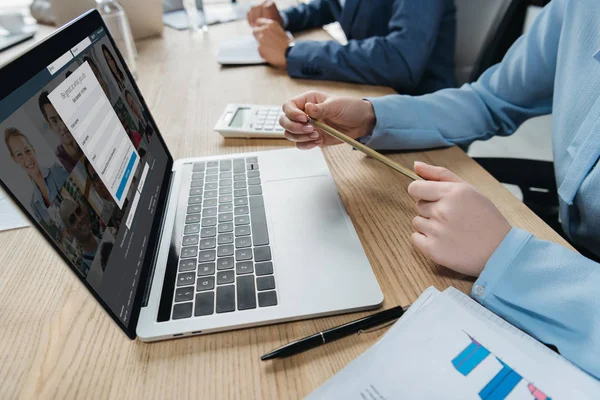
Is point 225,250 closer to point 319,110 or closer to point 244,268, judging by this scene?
point 244,268

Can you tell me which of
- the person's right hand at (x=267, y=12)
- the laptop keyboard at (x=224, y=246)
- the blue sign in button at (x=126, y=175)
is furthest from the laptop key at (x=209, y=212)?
the person's right hand at (x=267, y=12)

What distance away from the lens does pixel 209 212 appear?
1.69 ft

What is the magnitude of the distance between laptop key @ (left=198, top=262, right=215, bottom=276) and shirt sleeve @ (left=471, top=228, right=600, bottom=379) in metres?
0.27

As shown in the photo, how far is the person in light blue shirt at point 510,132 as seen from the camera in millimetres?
372

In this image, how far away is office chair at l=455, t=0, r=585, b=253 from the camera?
755 millimetres

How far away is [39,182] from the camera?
303 millimetres

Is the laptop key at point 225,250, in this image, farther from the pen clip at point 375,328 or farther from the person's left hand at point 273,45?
the person's left hand at point 273,45

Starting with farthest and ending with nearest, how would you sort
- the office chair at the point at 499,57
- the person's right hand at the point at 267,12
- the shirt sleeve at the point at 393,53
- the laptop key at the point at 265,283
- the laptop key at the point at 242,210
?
the person's right hand at the point at 267,12 → the shirt sleeve at the point at 393,53 → the office chair at the point at 499,57 → the laptop key at the point at 242,210 → the laptop key at the point at 265,283

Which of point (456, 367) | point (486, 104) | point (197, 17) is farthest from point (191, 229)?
point (197, 17)

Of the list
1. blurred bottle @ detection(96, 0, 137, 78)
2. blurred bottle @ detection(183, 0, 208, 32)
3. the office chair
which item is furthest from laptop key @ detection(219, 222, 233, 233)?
blurred bottle @ detection(183, 0, 208, 32)

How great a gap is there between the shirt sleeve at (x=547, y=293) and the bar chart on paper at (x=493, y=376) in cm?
7

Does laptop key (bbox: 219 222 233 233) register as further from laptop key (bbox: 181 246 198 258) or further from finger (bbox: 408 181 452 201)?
finger (bbox: 408 181 452 201)

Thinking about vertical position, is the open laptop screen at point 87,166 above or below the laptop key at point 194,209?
above

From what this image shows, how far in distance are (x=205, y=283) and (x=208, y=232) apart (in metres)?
0.09
